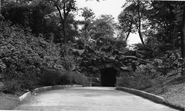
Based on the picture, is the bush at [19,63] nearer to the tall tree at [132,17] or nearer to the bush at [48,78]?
the bush at [48,78]

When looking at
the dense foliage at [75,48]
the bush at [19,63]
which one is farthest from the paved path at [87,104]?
the bush at [19,63]

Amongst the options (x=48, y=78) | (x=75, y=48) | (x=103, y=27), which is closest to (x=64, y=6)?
(x=75, y=48)

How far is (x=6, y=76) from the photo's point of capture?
12.3 meters

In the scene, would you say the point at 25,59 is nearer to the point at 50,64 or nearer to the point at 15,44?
the point at 15,44

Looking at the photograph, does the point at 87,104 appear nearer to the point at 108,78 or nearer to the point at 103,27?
the point at 108,78

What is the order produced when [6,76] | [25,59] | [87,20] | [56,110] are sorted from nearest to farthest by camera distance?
[56,110] → [6,76] → [25,59] → [87,20]

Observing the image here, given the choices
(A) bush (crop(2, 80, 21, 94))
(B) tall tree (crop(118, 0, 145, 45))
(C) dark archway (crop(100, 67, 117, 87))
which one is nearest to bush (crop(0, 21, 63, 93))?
(A) bush (crop(2, 80, 21, 94))

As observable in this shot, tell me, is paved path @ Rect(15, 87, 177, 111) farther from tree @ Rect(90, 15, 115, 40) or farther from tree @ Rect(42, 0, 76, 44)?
tree @ Rect(90, 15, 115, 40)

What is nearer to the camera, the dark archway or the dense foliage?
the dense foliage

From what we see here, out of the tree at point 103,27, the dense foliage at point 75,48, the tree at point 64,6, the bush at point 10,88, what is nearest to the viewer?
the bush at point 10,88

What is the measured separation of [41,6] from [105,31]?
23367 mm

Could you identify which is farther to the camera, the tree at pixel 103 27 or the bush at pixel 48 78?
the tree at pixel 103 27

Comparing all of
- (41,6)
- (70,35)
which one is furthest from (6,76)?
(70,35)

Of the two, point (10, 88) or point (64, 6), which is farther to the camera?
point (64, 6)
